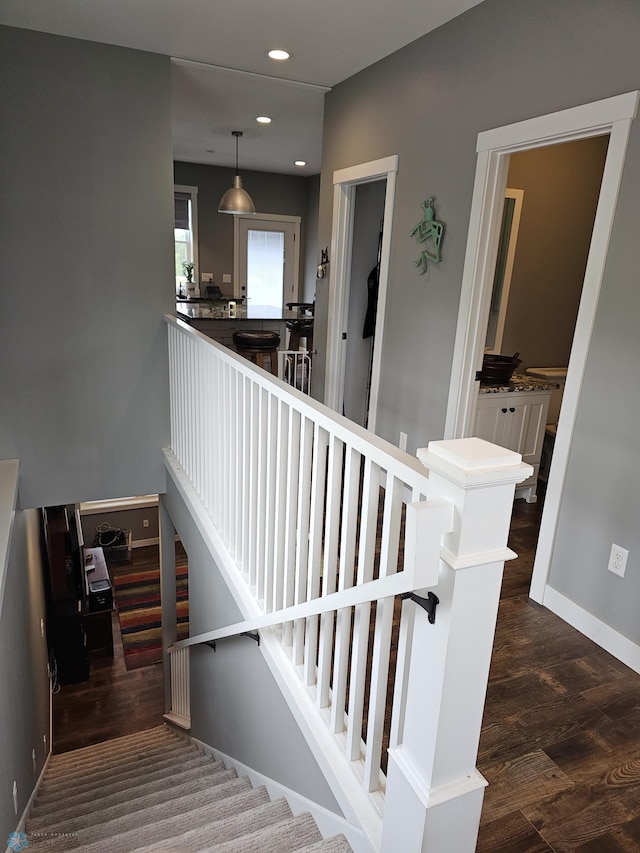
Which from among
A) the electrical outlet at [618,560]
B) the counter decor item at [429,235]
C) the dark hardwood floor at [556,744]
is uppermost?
the counter decor item at [429,235]

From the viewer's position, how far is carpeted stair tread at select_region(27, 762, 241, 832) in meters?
2.44

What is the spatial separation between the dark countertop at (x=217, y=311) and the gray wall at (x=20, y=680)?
2565 millimetres

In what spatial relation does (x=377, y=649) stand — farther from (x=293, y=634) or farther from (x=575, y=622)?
(x=575, y=622)

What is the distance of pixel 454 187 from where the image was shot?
2941 millimetres

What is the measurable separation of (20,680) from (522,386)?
3.65 metres

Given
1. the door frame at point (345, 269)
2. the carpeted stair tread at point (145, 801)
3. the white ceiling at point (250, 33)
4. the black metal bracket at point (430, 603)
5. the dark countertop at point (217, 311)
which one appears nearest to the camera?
the black metal bracket at point (430, 603)

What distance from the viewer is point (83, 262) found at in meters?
3.69

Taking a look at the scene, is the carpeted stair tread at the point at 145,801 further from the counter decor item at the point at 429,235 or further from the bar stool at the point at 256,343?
the bar stool at the point at 256,343

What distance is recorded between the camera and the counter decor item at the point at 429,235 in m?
3.06

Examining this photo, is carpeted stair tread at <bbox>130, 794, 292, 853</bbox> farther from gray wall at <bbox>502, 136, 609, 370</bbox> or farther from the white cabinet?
gray wall at <bbox>502, 136, 609, 370</bbox>

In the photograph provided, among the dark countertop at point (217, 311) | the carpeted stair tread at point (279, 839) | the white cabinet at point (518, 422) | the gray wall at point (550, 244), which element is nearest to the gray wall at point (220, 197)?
the dark countertop at point (217, 311)

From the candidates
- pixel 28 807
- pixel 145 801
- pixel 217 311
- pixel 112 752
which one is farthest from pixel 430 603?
pixel 217 311

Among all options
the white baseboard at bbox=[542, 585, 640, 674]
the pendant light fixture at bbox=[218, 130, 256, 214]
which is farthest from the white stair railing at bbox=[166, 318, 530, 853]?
the pendant light fixture at bbox=[218, 130, 256, 214]

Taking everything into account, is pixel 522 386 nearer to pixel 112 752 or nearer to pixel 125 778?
pixel 125 778
